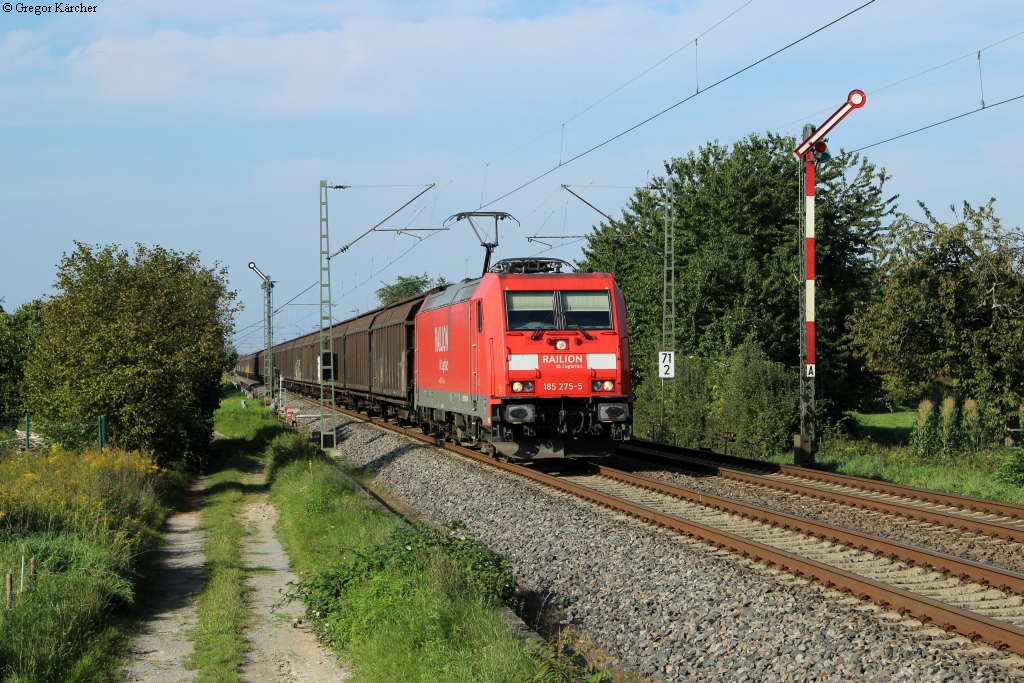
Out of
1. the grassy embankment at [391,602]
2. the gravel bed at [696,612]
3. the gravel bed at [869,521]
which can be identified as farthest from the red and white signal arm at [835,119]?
the grassy embankment at [391,602]

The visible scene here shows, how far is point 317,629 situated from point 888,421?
49.9m

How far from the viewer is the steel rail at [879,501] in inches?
436

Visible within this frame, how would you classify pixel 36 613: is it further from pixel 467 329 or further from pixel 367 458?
pixel 367 458

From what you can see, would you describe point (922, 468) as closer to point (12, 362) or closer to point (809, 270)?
point (809, 270)

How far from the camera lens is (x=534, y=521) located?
41.8 feet

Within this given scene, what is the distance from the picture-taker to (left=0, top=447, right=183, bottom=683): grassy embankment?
693 cm

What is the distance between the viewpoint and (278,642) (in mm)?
8180

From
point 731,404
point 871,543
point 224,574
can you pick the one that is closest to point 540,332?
point 224,574

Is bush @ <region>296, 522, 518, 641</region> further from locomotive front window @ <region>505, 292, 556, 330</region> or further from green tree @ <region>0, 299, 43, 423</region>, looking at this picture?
green tree @ <region>0, 299, 43, 423</region>

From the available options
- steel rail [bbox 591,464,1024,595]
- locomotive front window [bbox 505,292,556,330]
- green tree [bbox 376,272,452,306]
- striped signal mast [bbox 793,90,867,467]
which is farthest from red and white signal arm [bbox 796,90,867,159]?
green tree [bbox 376,272,452,306]

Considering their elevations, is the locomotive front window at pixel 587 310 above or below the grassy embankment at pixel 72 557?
above

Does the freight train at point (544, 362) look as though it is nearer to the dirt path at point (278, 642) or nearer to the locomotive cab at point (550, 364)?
the locomotive cab at point (550, 364)

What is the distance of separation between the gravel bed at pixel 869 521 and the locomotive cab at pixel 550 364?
151 cm

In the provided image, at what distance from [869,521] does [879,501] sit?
1.25 m
